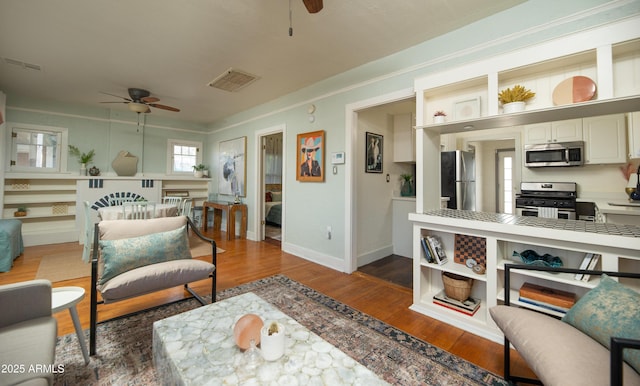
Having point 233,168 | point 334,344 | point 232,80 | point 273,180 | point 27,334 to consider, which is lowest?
point 334,344

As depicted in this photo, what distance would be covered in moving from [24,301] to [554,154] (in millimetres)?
5047

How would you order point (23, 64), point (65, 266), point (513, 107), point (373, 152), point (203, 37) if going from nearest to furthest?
point (513, 107), point (203, 37), point (23, 64), point (65, 266), point (373, 152)

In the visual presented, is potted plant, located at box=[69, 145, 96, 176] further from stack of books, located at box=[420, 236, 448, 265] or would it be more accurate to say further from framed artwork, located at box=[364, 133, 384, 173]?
stack of books, located at box=[420, 236, 448, 265]

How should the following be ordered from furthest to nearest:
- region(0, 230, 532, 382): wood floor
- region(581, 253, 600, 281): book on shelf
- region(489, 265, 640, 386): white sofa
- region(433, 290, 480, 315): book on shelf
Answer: region(433, 290, 480, 315): book on shelf, region(0, 230, 532, 382): wood floor, region(581, 253, 600, 281): book on shelf, region(489, 265, 640, 386): white sofa

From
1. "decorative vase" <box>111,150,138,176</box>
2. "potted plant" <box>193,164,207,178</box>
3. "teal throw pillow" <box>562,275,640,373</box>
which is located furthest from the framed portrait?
"decorative vase" <box>111,150,138,176</box>

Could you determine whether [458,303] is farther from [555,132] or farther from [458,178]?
[555,132]

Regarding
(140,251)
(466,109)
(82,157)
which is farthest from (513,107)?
(82,157)

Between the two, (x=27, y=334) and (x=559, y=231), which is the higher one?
(x=559, y=231)

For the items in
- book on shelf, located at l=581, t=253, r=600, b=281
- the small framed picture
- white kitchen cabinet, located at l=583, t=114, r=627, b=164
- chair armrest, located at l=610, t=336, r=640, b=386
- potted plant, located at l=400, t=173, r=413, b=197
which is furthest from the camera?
potted plant, located at l=400, t=173, r=413, b=197

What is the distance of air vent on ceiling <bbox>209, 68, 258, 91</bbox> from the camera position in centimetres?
326

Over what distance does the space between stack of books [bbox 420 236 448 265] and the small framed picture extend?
1.09m

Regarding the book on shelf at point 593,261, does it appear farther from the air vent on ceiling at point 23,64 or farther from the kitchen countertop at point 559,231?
the air vent on ceiling at point 23,64

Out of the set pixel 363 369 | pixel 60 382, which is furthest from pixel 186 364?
pixel 60 382

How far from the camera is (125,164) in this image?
5.23 meters
